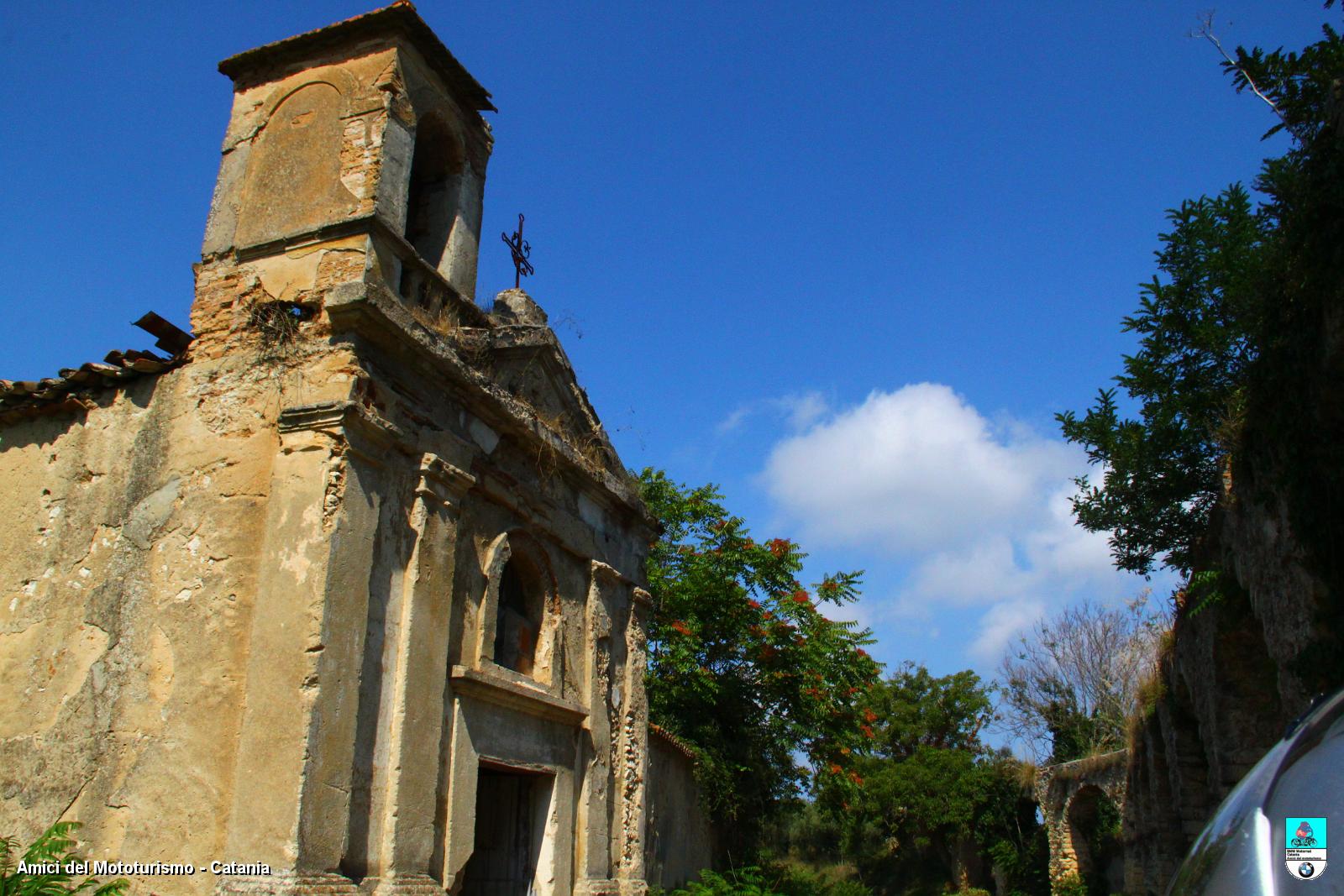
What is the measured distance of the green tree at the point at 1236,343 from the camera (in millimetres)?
6277

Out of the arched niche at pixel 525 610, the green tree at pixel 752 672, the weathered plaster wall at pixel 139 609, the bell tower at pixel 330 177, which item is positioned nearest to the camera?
the weathered plaster wall at pixel 139 609

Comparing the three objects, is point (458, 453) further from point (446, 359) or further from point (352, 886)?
point (352, 886)

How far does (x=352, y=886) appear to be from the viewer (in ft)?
19.0

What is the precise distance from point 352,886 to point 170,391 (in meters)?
3.70

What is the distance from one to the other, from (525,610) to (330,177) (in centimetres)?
400

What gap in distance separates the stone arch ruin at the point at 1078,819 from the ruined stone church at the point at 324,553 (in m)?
18.6

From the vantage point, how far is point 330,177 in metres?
7.65

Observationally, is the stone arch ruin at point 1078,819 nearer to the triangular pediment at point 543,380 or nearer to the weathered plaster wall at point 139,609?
the triangular pediment at point 543,380

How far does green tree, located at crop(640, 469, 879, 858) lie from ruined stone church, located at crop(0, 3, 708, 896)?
254 inches

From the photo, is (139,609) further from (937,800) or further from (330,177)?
(937,800)

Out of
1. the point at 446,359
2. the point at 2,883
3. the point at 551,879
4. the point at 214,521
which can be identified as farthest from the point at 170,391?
the point at 551,879

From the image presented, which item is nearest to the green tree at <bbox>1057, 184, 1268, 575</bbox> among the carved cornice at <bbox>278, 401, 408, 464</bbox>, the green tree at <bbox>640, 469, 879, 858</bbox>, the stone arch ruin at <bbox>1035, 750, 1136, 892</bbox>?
the green tree at <bbox>640, 469, 879, 858</bbox>

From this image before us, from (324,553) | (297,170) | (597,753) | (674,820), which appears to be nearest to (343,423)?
(324,553)

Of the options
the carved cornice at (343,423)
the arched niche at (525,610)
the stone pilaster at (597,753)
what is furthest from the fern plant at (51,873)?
the stone pilaster at (597,753)
